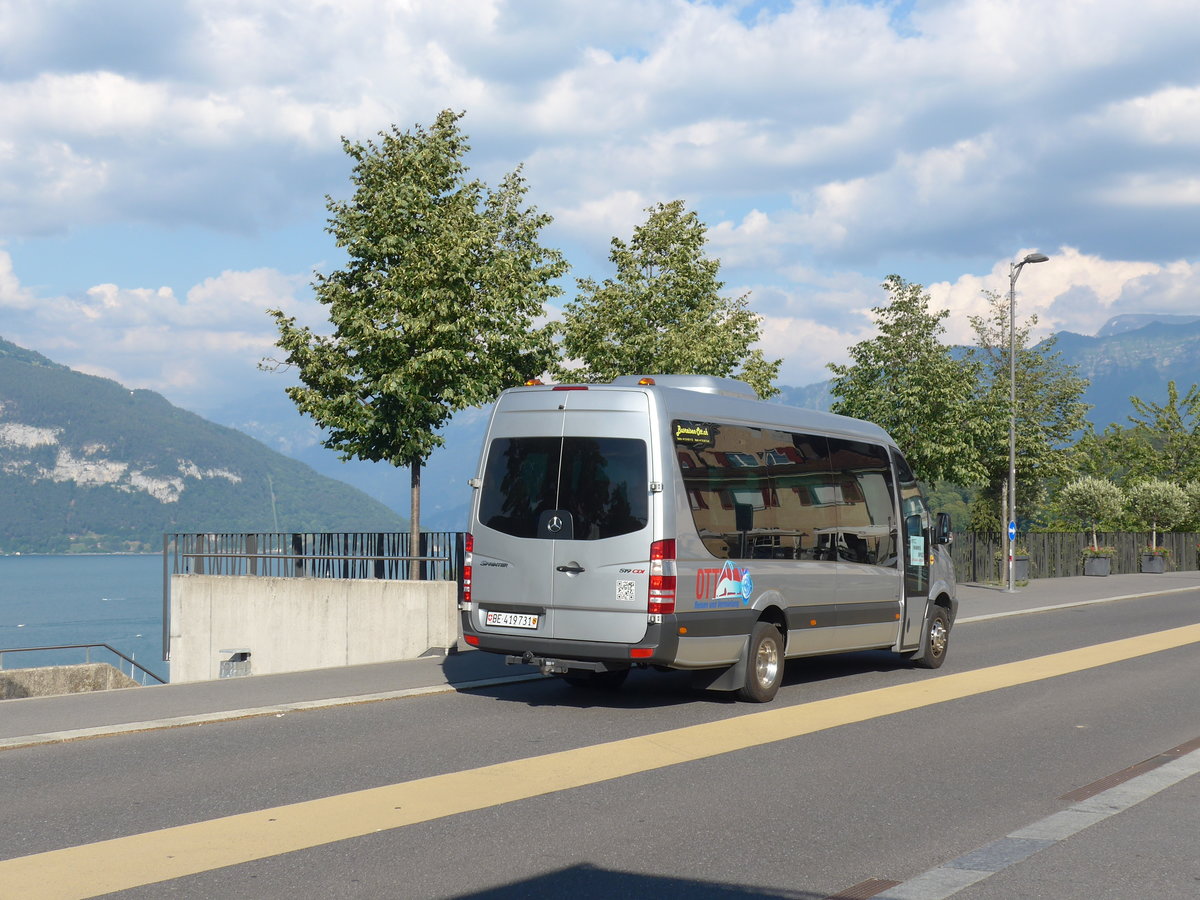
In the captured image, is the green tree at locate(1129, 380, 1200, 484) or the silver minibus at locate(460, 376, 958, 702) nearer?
the silver minibus at locate(460, 376, 958, 702)

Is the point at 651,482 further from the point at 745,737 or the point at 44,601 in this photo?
the point at 44,601

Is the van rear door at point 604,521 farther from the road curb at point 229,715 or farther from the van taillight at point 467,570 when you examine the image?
the road curb at point 229,715

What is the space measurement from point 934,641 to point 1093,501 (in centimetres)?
3353

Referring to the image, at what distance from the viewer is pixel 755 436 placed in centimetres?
1141

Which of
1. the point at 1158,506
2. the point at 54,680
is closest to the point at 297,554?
the point at 54,680

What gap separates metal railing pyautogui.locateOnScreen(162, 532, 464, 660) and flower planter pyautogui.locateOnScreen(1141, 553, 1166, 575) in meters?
31.9

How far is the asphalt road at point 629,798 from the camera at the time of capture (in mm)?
5453

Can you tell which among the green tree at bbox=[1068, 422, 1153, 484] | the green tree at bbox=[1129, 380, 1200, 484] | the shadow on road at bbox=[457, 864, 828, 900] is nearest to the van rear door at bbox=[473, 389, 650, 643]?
the shadow on road at bbox=[457, 864, 828, 900]

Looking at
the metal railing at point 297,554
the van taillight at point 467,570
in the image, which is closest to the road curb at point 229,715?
the van taillight at point 467,570

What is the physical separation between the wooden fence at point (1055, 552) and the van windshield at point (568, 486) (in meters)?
24.5

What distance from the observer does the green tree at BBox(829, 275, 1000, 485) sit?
30.2m

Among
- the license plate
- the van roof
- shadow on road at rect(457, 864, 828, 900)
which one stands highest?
the van roof

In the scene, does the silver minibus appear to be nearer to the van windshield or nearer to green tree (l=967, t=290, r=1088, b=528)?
the van windshield

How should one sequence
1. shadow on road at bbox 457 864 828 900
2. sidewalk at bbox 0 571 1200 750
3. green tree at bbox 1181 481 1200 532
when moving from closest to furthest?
shadow on road at bbox 457 864 828 900
sidewalk at bbox 0 571 1200 750
green tree at bbox 1181 481 1200 532
